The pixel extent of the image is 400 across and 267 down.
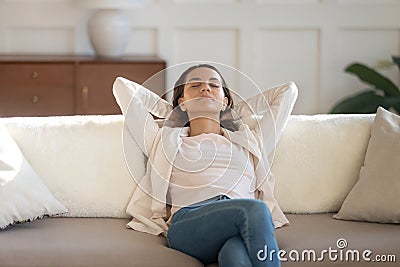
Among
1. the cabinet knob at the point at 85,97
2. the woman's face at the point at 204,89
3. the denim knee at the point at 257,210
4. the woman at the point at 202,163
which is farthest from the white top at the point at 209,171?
the cabinet knob at the point at 85,97

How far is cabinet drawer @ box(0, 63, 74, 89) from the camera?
4.45 metres

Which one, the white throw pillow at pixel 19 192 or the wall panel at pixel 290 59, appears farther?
the wall panel at pixel 290 59

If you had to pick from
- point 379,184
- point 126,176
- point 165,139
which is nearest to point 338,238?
point 379,184

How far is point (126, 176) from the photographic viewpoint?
288 cm

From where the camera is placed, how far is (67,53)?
4859 millimetres

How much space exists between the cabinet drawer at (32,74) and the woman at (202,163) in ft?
5.29

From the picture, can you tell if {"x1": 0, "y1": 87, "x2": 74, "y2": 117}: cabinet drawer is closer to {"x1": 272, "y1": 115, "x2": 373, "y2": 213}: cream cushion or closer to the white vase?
the white vase

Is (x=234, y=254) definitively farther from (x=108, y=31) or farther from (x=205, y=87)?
(x=108, y=31)

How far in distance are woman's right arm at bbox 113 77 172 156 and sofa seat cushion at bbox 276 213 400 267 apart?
560 mm

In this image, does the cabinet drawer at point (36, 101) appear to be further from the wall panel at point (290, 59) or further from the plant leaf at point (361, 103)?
the plant leaf at point (361, 103)

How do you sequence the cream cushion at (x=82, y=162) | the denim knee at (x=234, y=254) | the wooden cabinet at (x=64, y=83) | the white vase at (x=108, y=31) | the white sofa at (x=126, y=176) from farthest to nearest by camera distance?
the white vase at (x=108, y=31)
the wooden cabinet at (x=64, y=83)
the cream cushion at (x=82, y=162)
the white sofa at (x=126, y=176)
the denim knee at (x=234, y=254)

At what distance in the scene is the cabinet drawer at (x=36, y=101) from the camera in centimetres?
446

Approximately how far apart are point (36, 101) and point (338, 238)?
93.1 inches

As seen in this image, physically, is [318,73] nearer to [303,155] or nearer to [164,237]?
[303,155]
